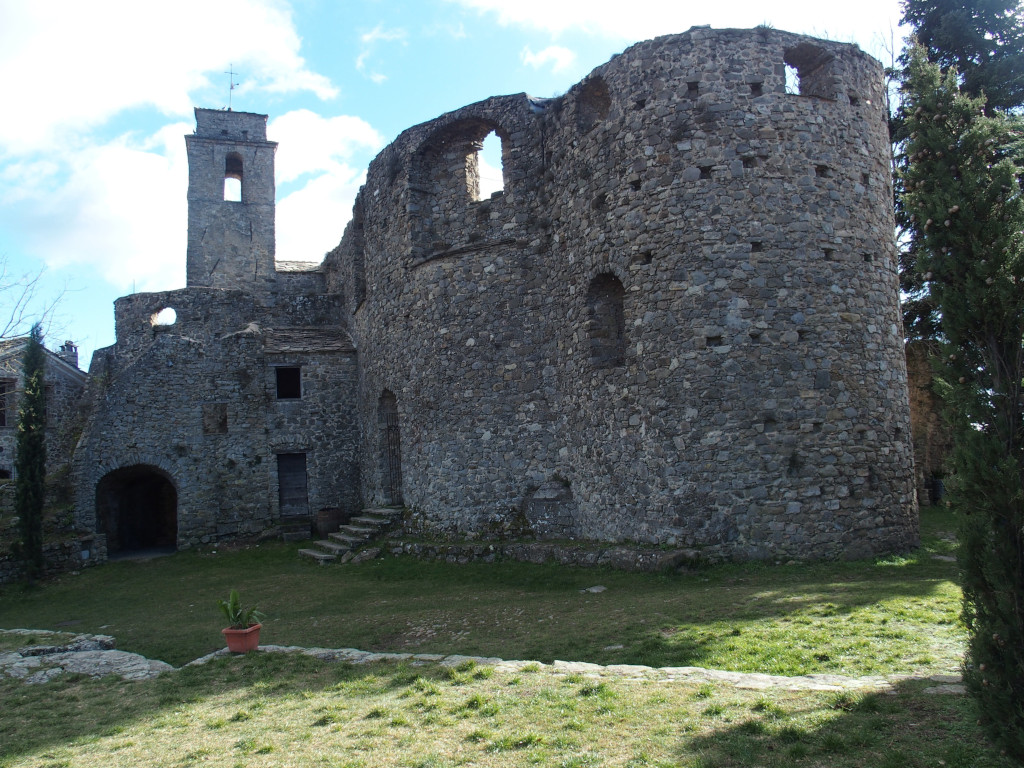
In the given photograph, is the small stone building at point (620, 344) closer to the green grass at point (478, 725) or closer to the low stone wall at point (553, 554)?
the low stone wall at point (553, 554)

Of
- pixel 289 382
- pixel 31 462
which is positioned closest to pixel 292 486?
pixel 289 382

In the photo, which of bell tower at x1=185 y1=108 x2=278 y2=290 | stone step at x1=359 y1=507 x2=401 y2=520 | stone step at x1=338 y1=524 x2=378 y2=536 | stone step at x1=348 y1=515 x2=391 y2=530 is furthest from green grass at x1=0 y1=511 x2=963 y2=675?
bell tower at x1=185 y1=108 x2=278 y2=290

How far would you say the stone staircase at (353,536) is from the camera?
56.2ft

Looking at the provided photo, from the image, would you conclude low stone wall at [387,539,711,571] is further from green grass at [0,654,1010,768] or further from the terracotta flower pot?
the terracotta flower pot

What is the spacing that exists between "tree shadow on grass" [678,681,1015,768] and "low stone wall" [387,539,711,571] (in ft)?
19.1

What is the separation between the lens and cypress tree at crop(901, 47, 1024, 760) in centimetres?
424

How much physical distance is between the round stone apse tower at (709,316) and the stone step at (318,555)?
3.90m

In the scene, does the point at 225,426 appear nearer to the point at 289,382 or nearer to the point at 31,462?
the point at 289,382

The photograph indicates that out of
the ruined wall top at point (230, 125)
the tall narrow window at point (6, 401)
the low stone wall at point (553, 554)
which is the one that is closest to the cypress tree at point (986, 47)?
the low stone wall at point (553, 554)

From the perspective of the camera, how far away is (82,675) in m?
8.38

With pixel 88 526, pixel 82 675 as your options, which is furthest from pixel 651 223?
pixel 88 526

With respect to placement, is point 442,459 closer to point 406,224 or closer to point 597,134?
point 406,224

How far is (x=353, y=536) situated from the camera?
17766 millimetres

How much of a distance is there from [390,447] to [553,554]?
7619 millimetres
